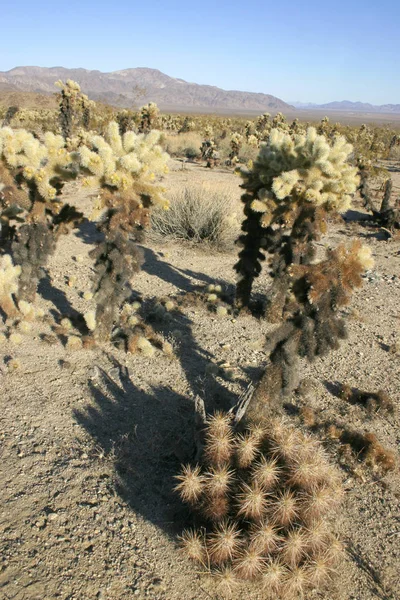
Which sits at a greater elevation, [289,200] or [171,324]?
[289,200]

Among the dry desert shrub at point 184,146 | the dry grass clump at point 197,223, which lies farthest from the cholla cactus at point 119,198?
the dry desert shrub at point 184,146

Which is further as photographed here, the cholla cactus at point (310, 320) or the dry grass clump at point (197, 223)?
the dry grass clump at point (197, 223)

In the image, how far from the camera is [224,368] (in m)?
6.24

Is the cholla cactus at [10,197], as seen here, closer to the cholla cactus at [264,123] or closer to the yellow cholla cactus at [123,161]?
the yellow cholla cactus at [123,161]

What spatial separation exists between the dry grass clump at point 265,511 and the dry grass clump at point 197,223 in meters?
7.63

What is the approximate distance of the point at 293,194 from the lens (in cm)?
660

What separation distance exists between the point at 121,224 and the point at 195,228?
5062mm

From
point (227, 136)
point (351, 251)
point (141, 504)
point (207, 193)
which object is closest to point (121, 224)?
point (351, 251)

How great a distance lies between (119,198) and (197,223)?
16.9 feet

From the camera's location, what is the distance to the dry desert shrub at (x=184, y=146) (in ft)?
79.3

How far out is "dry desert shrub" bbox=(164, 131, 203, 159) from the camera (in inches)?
951

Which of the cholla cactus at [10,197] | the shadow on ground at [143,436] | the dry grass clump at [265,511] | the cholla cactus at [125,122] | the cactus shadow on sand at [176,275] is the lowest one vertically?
the shadow on ground at [143,436]

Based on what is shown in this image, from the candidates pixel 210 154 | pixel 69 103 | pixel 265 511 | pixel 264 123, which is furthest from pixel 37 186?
pixel 264 123

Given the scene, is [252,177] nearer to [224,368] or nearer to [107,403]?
[224,368]
